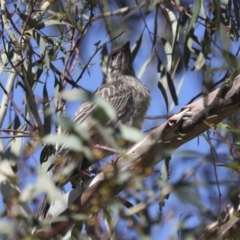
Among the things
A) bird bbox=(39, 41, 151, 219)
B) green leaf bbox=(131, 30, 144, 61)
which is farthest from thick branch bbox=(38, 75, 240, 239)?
green leaf bbox=(131, 30, 144, 61)

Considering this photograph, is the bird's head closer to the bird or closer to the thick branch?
the bird

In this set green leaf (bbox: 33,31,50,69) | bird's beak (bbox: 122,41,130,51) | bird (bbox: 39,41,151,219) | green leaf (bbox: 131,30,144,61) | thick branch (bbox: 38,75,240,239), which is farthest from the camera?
bird's beak (bbox: 122,41,130,51)

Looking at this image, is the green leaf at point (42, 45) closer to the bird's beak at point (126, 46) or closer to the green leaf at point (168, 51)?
the green leaf at point (168, 51)

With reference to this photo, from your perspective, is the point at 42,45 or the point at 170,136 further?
the point at 42,45

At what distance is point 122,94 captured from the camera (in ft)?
13.3

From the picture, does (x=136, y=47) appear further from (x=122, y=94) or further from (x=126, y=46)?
(x=122, y=94)

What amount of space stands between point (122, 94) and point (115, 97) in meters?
0.07

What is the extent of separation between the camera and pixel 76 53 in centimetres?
361

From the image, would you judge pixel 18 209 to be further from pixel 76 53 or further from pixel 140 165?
pixel 76 53

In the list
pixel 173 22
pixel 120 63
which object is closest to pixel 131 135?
pixel 173 22

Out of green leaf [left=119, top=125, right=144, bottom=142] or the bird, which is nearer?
green leaf [left=119, top=125, right=144, bottom=142]

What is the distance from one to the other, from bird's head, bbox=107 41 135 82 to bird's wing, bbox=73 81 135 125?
0.57ft

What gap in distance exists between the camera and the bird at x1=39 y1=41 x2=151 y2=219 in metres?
3.76

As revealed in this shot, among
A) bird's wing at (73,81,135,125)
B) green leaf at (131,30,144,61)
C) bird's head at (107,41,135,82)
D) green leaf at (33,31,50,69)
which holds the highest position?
green leaf at (33,31,50,69)
